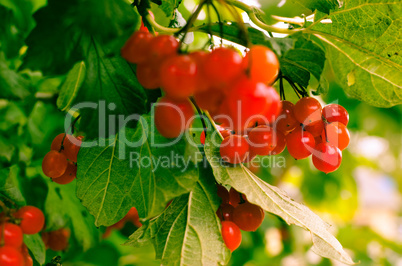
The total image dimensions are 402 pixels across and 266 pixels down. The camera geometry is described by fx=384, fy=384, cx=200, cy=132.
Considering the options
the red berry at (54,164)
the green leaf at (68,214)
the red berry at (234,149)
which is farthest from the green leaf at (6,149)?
the red berry at (234,149)

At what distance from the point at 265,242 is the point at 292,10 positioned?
124 cm

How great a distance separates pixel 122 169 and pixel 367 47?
53 centimetres

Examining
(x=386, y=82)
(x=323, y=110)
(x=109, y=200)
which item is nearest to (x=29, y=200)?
(x=109, y=200)

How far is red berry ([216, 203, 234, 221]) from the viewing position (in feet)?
2.51

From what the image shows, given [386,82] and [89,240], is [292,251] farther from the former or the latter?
[386,82]

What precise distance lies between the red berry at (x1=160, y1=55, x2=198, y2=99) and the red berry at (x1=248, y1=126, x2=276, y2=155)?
26 cm

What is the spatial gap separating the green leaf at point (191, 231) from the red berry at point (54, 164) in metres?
0.21

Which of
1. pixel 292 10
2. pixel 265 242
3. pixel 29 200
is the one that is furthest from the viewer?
pixel 265 242

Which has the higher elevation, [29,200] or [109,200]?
[109,200]

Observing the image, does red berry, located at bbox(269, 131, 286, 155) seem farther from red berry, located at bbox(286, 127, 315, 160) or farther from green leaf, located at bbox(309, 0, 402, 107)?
green leaf, located at bbox(309, 0, 402, 107)

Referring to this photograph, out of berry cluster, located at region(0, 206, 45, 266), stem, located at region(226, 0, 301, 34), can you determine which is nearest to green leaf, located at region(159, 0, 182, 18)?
stem, located at region(226, 0, 301, 34)

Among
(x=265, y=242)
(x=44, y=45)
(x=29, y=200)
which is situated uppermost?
(x=44, y=45)

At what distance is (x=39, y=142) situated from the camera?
116cm

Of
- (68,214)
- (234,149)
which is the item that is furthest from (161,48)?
(68,214)
